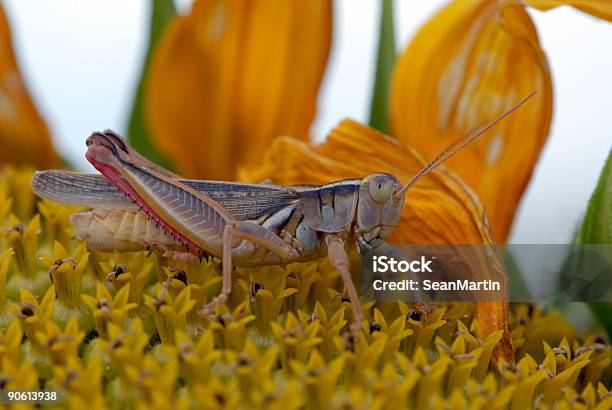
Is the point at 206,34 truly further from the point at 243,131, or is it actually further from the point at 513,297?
the point at 513,297

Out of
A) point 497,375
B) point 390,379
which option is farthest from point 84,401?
point 497,375

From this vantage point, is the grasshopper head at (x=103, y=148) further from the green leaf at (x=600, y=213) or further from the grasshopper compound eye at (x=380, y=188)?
the green leaf at (x=600, y=213)

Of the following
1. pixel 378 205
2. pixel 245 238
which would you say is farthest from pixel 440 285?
pixel 245 238

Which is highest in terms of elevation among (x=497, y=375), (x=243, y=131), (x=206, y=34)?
(x=206, y=34)

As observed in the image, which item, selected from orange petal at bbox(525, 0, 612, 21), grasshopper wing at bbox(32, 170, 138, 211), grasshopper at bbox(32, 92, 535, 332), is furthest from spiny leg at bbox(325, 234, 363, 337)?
orange petal at bbox(525, 0, 612, 21)

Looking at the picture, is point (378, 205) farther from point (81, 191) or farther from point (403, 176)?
point (81, 191)

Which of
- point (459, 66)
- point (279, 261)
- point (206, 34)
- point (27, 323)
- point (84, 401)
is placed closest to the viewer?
point (84, 401)

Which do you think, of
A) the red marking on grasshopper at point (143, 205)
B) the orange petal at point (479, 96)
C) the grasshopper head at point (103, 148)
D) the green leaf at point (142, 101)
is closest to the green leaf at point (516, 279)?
the orange petal at point (479, 96)
